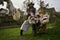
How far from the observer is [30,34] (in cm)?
239

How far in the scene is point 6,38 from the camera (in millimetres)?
2359

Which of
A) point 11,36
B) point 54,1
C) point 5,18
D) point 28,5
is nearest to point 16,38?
point 11,36

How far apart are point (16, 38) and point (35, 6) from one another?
496 millimetres

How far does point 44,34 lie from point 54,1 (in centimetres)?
47

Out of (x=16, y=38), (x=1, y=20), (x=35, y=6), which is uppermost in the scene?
(x=35, y=6)

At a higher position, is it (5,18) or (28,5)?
(28,5)

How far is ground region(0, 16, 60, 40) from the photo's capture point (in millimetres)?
2359

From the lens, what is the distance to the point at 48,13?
7.89 feet

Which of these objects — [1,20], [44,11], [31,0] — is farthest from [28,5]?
[1,20]

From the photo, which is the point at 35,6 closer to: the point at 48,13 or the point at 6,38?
the point at 48,13

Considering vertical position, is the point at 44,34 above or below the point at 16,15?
below

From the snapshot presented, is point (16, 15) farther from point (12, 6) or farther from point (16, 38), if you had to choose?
point (16, 38)

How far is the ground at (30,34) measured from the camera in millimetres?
2359

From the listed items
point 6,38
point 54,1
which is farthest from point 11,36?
point 54,1
